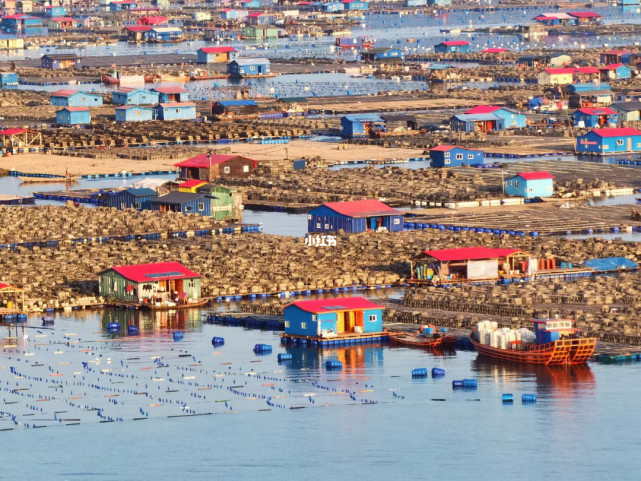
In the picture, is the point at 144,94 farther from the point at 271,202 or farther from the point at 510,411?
the point at 510,411

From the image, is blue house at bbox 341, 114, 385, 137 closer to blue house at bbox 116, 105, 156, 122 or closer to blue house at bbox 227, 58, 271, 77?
blue house at bbox 116, 105, 156, 122

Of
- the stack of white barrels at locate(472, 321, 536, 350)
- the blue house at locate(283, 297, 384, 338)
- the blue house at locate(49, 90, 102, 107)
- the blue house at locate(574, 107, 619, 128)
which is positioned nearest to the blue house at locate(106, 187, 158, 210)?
the blue house at locate(283, 297, 384, 338)

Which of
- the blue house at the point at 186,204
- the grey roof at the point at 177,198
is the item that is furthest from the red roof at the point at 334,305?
the grey roof at the point at 177,198

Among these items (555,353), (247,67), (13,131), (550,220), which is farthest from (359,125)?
(555,353)

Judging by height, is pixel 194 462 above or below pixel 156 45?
below

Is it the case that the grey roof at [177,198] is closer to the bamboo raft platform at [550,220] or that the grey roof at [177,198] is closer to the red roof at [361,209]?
the red roof at [361,209]

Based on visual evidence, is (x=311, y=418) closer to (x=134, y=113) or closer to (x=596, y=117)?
(x=596, y=117)

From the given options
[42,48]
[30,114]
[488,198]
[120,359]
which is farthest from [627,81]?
[120,359]
